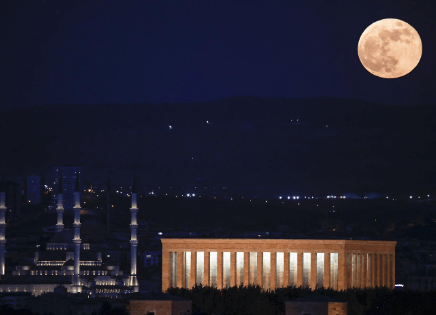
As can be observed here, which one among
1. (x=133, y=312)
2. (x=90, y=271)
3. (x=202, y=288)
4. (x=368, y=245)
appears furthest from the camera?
(x=90, y=271)

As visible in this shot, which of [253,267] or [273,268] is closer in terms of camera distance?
[273,268]

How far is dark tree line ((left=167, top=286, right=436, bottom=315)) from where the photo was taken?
60750 mm

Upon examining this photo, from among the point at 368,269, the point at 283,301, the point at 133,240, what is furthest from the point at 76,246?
the point at 283,301

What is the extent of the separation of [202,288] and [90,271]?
9999 centimetres

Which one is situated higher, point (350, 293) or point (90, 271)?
point (350, 293)

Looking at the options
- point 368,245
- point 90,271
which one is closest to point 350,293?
point 368,245

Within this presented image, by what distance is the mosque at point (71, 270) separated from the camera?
148125mm

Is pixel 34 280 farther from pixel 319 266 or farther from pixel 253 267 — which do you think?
pixel 319 266

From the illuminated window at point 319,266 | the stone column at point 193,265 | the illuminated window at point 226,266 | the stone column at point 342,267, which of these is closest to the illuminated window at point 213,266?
the illuminated window at point 226,266

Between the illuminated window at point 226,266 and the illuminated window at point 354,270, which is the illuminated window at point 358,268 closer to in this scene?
the illuminated window at point 354,270

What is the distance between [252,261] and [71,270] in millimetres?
89818

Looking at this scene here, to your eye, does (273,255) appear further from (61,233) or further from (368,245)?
(61,233)

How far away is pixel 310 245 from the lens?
76500mm

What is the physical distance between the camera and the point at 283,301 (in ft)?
212
